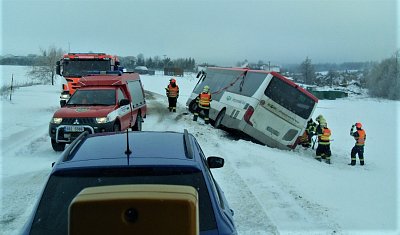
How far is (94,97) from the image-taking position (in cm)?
1234

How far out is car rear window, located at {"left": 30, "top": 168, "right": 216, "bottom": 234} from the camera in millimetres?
2996

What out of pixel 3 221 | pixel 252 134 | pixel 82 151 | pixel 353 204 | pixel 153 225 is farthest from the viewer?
pixel 252 134

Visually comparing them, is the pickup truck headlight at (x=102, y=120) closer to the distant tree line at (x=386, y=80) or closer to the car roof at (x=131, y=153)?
the car roof at (x=131, y=153)

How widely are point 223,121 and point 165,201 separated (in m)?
14.3

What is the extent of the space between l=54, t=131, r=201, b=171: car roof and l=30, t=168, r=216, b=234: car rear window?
0.07 metres

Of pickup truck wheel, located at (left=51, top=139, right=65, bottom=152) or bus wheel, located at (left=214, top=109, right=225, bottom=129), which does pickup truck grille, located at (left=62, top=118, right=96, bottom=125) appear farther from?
bus wheel, located at (left=214, top=109, right=225, bottom=129)

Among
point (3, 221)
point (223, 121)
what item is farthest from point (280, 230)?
point (223, 121)

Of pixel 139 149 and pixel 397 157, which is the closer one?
pixel 139 149

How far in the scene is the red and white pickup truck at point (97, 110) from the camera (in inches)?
422

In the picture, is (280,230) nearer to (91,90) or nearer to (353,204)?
(353,204)

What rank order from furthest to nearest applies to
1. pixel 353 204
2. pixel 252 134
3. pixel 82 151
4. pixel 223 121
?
pixel 223 121
pixel 252 134
pixel 353 204
pixel 82 151

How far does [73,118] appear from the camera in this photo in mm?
10797

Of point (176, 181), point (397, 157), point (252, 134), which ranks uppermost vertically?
point (176, 181)

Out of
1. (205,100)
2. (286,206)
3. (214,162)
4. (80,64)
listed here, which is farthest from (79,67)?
(214,162)
